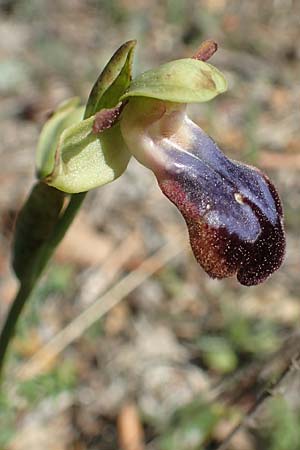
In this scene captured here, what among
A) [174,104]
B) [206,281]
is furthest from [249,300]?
[174,104]

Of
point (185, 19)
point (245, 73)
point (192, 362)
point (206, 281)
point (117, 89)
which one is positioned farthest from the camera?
point (185, 19)

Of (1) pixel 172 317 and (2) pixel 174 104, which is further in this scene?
(1) pixel 172 317

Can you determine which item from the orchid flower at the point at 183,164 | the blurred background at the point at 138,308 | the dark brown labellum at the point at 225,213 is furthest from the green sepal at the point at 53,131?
the blurred background at the point at 138,308

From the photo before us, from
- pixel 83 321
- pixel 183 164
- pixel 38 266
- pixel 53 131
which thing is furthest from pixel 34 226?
pixel 83 321

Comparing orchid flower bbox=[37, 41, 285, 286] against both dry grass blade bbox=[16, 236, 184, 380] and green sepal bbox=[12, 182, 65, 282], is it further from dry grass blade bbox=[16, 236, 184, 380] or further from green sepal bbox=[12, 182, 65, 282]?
dry grass blade bbox=[16, 236, 184, 380]

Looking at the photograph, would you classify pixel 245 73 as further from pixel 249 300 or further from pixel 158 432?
pixel 158 432

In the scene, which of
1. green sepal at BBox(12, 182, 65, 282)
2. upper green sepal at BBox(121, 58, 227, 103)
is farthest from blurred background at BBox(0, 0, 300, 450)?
upper green sepal at BBox(121, 58, 227, 103)

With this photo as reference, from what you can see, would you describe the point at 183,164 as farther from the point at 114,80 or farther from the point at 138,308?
the point at 138,308
